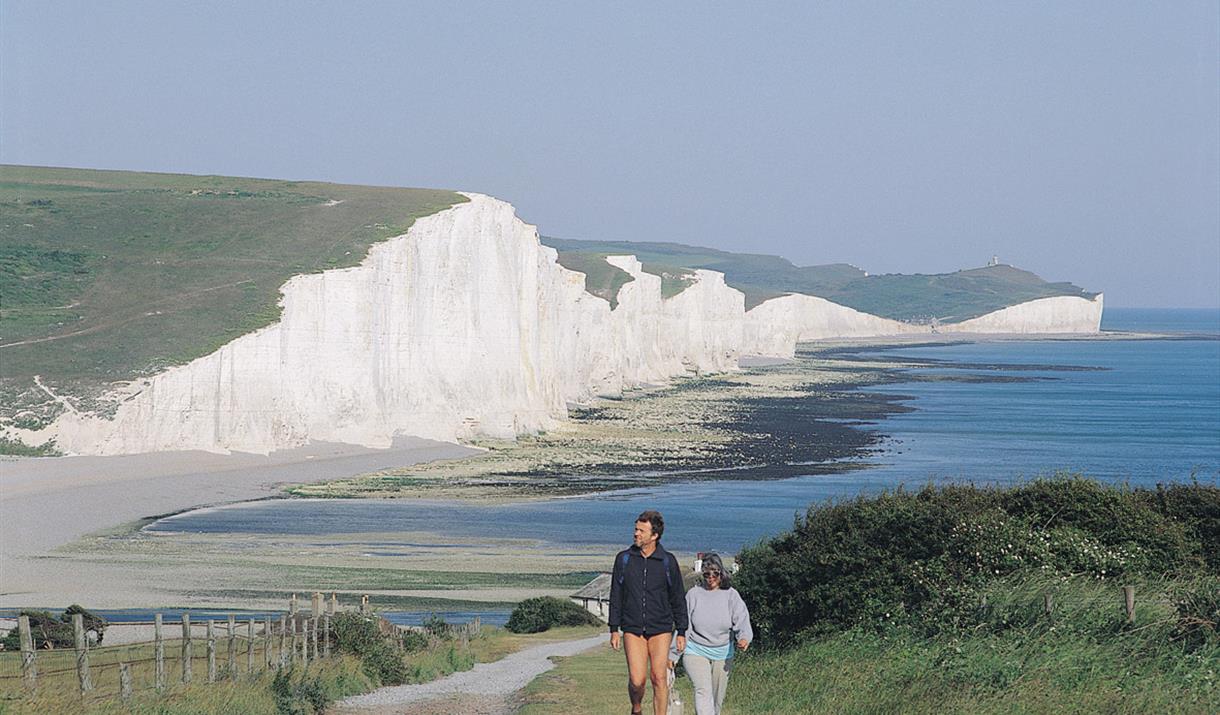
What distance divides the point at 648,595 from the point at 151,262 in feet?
238

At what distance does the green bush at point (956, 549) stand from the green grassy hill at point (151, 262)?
1894 inches

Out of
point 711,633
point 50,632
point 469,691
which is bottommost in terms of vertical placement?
point 50,632

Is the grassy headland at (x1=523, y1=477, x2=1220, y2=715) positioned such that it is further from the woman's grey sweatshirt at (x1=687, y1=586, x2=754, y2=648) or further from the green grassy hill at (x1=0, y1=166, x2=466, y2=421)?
the green grassy hill at (x1=0, y1=166, x2=466, y2=421)

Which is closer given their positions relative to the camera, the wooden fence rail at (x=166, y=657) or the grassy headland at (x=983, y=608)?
the grassy headland at (x=983, y=608)

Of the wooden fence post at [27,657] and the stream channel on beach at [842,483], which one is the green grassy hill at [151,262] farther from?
the wooden fence post at [27,657]

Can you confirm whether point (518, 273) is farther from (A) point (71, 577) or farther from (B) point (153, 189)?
(A) point (71, 577)

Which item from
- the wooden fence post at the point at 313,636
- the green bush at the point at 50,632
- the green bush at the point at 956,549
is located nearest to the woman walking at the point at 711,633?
the green bush at the point at 956,549

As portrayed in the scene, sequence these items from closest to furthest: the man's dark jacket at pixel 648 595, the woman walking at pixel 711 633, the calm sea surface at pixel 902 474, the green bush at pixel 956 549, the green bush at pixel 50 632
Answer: the man's dark jacket at pixel 648 595 < the woman walking at pixel 711 633 < the green bush at pixel 956 549 < the green bush at pixel 50 632 < the calm sea surface at pixel 902 474

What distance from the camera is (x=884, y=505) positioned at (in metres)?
17.8

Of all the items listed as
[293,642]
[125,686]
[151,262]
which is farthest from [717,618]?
[151,262]

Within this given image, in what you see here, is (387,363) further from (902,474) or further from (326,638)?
(326,638)

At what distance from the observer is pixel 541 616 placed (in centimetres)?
3103

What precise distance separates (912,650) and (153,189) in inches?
3647

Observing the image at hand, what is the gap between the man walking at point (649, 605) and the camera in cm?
1085
